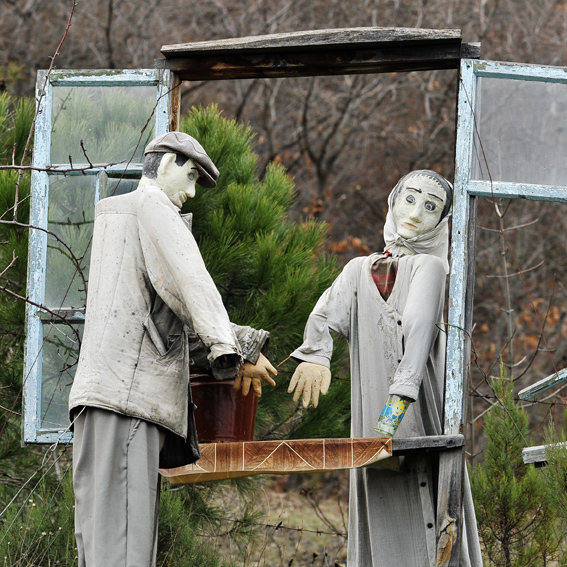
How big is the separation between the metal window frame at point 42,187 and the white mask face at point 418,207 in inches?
37.3

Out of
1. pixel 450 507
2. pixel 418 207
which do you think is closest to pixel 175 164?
pixel 418 207

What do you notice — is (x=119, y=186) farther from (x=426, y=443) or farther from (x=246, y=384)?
(x=426, y=443)

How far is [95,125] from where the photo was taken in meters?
4.31

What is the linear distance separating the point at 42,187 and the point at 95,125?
1.07ft

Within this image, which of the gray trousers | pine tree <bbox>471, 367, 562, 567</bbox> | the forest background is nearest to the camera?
the gray trousers

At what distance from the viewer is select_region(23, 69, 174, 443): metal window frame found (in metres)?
4.12

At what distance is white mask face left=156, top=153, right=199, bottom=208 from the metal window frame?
662 mm

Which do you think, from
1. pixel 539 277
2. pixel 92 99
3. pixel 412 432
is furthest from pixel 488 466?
pixel 539 277

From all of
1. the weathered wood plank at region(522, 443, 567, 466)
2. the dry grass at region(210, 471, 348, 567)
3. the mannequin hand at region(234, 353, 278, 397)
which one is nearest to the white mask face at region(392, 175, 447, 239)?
the mannequin hand at region(234, 353, 278, 397)

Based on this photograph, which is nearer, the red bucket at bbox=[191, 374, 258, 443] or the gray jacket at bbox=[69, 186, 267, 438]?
the gray jacket at bbox=[69, 186, 267, 438]

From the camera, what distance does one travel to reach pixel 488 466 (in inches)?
182

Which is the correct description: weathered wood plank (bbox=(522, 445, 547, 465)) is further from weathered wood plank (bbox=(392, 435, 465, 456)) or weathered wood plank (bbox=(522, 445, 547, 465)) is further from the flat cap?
the flat cap

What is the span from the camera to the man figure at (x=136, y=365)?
3035 millimetres

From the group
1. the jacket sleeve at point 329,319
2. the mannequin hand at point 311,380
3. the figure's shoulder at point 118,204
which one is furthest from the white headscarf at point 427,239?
the figure's shoulder at point 118,204
